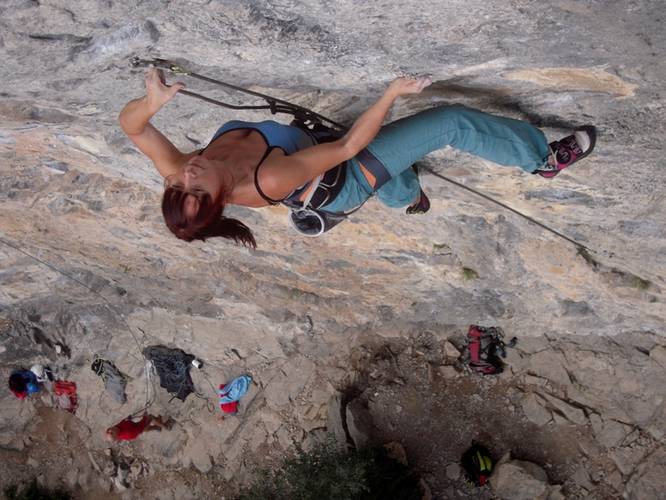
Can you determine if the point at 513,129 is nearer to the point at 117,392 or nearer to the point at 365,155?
the point at 365,155

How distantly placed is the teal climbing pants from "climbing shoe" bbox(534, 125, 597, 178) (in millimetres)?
81

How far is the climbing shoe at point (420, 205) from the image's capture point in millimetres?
4383

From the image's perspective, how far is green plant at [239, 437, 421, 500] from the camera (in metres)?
6.87

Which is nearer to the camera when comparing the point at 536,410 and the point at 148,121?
the point at 148,121

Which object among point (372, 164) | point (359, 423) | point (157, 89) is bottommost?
point (359, 423)

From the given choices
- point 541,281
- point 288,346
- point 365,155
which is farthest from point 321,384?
point 365,155

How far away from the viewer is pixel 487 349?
7023mm

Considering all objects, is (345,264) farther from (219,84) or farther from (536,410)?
(219,84)

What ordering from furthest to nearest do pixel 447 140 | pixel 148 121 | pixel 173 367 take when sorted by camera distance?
pixel 173 367 < pixel 447 140 < pixel 148 121

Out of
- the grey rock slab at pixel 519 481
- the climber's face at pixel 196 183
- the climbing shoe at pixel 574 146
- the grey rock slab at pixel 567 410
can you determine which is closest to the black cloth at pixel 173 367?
the grey rock slab at pixel 519 481

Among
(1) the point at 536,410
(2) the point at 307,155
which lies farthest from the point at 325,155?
(1) the point at 536,410

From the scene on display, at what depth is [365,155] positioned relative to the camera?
126 inches

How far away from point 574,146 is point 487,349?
13.7ft

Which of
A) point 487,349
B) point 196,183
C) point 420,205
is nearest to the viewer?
point 196,183
